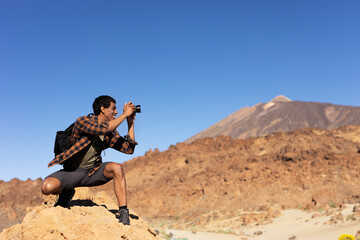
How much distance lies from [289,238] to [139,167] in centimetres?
2435

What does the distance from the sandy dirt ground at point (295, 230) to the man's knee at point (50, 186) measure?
6759 millimetres

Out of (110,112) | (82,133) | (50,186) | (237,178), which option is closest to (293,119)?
(237,178)

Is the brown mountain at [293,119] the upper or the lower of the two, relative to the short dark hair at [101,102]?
upper

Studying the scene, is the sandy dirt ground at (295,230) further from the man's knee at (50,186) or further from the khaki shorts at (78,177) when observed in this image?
the man's knee at (50,186)

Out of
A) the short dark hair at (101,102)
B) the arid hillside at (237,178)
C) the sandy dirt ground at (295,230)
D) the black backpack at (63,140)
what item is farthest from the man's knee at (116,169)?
the arid hillside at (237,178)

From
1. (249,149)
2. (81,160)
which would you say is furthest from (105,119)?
(249,149)

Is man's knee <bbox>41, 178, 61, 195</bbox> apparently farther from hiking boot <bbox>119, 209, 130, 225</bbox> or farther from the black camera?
the black camera

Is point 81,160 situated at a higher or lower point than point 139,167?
lower

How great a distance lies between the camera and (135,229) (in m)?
3.52

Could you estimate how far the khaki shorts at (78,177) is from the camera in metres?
3.40

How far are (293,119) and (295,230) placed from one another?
99692mm

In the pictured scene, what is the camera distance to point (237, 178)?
2550 centimetres

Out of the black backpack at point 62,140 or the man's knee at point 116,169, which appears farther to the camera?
the man's knee at point 116,169

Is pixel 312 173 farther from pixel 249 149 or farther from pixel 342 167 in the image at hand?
pixel 249 149
